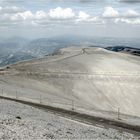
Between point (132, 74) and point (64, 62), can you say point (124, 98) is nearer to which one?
point (132, 74)

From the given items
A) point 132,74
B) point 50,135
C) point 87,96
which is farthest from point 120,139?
point 132,74

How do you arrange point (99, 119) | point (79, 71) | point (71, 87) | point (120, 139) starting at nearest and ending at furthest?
point (120, 139), point (99, 119), point (71, 87), point (79, 71)

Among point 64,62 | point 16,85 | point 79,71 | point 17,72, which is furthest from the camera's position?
point 64,62

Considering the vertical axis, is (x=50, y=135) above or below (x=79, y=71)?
above

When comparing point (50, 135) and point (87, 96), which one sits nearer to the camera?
point (50, 135)

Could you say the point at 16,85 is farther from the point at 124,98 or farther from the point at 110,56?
the point at 110,56

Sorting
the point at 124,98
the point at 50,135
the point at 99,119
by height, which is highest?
the point at 50,135
